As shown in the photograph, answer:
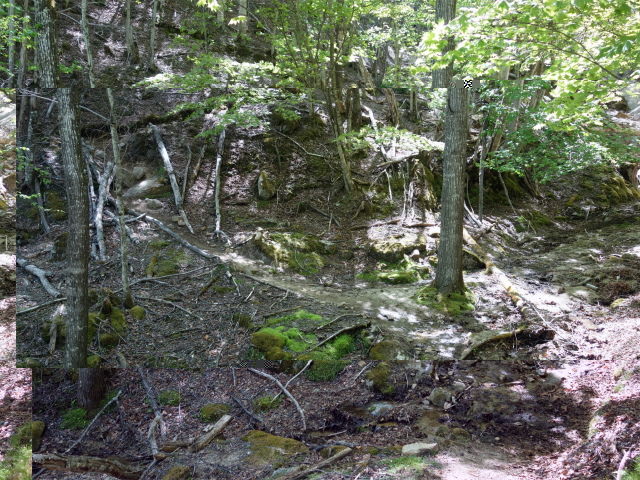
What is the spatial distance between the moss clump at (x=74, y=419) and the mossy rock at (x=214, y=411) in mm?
1150

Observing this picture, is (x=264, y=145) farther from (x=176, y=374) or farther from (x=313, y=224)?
(x=176, y=374)

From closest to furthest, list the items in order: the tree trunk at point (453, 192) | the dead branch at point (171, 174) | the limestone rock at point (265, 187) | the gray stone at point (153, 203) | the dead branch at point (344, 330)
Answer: the gray stone at point (153, 203) < the dead branch at point (171, 174) < the dead branch at point (344, 330) < the limestone rock at point (265, 187) < the tree trunk at point (453, 192)

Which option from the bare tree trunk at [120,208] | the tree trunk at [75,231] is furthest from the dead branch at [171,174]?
the tree trunk at [75,231]

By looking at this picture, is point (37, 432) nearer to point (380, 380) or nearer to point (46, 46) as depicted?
point (46, 46)

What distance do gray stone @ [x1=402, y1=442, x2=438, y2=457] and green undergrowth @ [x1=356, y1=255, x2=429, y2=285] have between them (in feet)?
13.6

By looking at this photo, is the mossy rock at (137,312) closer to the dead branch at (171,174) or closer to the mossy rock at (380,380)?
the dead branch at (171,174)

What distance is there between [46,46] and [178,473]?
3910 millimetres

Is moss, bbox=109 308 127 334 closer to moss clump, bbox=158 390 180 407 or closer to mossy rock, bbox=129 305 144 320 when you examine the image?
mossy rock, bbox=129 305 144 320

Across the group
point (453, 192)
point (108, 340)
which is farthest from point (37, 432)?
point (453, 192)

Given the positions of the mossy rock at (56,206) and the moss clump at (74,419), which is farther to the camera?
the moss clump at (74,419)

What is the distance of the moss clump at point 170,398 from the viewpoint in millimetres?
4061

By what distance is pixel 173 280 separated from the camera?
4.03 meters

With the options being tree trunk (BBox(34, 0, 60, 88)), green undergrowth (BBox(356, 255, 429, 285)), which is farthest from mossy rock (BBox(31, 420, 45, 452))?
green undergrowth (BBox(356, 255, 429, 285))

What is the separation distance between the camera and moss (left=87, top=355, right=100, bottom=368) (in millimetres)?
3336
